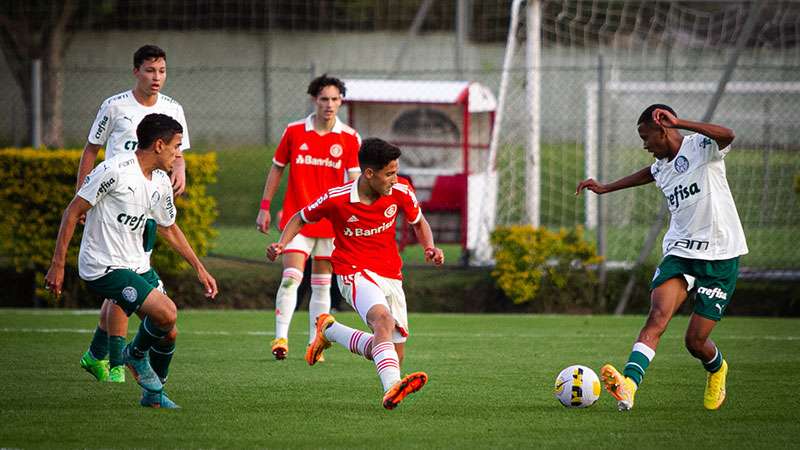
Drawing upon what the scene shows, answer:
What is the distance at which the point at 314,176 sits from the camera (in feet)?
32.5

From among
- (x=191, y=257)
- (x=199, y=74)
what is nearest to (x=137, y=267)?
(x=191, y=257)

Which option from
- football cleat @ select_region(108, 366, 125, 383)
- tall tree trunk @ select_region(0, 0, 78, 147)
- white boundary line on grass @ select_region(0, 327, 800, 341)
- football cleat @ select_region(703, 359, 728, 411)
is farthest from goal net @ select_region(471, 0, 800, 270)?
tall tree trunk @ select_region(0, 0, 78, 147)

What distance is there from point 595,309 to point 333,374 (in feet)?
18.6

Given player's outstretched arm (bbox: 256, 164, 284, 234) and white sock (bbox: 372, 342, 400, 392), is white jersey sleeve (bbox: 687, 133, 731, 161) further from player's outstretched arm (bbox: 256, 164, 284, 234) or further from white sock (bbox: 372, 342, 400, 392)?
player's outstretched arm (bbox: 256, 164, 284, 234)

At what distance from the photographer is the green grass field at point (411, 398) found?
6.17 metres

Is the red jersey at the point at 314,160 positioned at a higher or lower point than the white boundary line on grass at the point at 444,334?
higher

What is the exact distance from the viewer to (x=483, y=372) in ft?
28.7

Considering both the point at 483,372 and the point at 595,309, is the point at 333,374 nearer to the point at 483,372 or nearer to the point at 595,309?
the point at 483,372

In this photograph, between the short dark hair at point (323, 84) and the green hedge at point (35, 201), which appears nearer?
the short dark hair at point (323, 84)

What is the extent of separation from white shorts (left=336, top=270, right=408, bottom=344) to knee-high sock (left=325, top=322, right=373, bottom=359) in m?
0.13

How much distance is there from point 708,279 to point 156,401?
11.0 ft

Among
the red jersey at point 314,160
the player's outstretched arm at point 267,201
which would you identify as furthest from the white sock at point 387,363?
the red jersey at point 314,160

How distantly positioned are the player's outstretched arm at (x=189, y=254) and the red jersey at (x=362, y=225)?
788 mm

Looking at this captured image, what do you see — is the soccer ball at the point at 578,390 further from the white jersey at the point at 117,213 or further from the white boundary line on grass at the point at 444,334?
the white boundary line on grass at the point at 444,334
